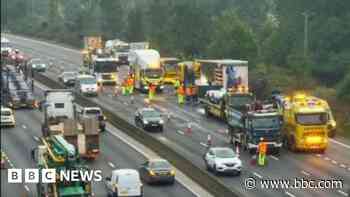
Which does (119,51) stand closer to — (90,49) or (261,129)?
(90,49)

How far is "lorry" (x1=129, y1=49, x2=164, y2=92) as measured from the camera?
295 ft

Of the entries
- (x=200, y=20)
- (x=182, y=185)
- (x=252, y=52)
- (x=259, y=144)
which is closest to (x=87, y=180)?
(x=182, y=185)

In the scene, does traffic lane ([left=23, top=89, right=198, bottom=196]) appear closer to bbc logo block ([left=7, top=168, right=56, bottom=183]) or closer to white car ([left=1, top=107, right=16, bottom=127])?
bbc logo block ([left=7, top=168, right=56, bottom=183])

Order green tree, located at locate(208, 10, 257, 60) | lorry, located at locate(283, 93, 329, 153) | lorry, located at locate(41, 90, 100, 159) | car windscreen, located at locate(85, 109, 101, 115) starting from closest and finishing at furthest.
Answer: lorry, located at locate(41, 90, 100, 159) → lorry, located at locate(283, 93, 329, 153) → car windscreen, located at locate(85, 109, 101, 115) → green tree, located at locate(208, 10, 257, 60)

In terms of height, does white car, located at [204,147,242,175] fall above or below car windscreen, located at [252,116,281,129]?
below

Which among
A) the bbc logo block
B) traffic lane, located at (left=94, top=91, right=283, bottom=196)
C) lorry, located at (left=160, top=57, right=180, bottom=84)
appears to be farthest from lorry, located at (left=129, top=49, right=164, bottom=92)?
the bbc logo block

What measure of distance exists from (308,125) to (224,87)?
66.2 feet

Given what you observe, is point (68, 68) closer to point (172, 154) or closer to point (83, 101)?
point (83, 101)

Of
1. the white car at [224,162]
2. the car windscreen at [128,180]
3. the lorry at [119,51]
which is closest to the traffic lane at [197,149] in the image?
the white car at [224,162]

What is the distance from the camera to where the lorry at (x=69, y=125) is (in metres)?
55.6

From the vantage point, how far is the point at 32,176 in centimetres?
4769

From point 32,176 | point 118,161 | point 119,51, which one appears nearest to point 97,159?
point 118,161

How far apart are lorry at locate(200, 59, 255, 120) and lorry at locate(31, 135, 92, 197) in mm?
25866

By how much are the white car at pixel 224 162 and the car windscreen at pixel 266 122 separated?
15.8 feet
